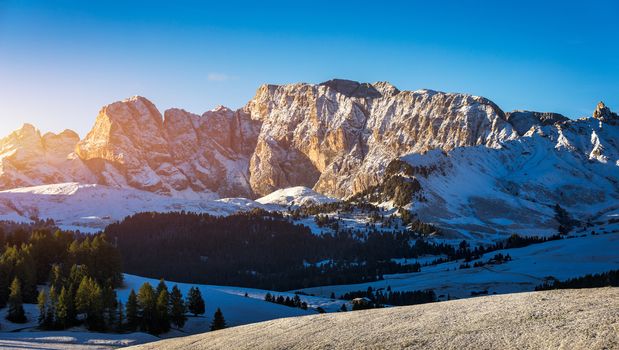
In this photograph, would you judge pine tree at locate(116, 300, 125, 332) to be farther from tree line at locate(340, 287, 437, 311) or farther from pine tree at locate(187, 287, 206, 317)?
tree line at locate(340, 287, 437, 311)

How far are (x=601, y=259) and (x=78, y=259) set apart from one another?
473 feet

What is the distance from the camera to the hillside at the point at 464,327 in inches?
1676

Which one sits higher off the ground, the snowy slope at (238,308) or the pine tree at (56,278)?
the pine tree at (56,278)

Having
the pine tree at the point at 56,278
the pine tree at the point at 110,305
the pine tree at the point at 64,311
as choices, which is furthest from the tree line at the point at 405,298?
the pine tree at the point at 64,311

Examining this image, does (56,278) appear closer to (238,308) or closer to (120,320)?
(120,320)

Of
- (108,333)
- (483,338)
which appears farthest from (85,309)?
(483,338)

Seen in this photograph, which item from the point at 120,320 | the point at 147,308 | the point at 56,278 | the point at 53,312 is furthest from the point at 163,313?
the point at 56,278

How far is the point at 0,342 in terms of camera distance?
88.5 m

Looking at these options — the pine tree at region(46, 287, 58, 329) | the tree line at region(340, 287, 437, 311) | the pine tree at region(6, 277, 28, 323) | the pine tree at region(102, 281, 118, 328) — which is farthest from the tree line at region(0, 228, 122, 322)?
Answer: the tree line at region(340, 287, 437, 311)

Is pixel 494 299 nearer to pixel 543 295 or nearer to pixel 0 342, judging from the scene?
pixel 543 295

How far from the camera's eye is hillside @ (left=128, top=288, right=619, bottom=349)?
4256 centimetres

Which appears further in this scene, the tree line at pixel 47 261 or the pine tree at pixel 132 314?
the tree line at pixel 47 261

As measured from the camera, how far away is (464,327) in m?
47.8

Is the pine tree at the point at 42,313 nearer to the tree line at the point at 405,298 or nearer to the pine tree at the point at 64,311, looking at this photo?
the pine tree at the point at 64,311
